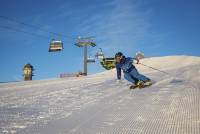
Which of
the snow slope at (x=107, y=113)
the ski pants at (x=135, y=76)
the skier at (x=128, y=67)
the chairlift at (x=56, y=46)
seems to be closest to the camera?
the snow slope at (x=107, y=113)

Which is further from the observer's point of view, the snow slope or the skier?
the skier

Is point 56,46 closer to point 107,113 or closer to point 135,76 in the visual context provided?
point 135,76

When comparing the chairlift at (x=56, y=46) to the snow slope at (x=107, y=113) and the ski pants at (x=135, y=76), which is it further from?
the snow slope at (x=107, y=113)

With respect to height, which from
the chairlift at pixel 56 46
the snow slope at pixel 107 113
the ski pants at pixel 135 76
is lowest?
the snow slope at pixel 107 113

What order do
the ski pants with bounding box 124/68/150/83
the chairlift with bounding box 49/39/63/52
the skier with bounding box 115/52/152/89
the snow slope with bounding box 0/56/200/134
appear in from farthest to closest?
the chairlift with bounding box 49/39/63/52 < the skier with bounding box 115/52/152/89 < the ski pants with bounding box 124/68/150/83 < the snow slope with bounding box 0/56/200/134

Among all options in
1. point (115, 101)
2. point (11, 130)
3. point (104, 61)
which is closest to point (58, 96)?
point (115, 101)

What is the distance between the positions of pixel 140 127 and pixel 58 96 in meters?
4.73

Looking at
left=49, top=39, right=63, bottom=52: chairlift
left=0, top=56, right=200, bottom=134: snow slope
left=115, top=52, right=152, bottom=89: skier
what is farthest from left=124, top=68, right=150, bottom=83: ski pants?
left=49, top=39, right=63, bottom=52: chairlift

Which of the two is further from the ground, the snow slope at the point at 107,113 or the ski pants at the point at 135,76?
the ski pants at the point at 135,76

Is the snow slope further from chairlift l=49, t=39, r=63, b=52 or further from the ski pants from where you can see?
chairlift l=49, t=39, r=63, b=52

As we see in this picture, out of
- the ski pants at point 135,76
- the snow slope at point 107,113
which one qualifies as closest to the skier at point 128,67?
the ski pants at point 135,76

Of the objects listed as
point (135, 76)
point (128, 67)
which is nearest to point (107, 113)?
point (135, 76)

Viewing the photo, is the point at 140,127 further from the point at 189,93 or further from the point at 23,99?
the point at 23,99

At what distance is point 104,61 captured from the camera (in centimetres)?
5350
